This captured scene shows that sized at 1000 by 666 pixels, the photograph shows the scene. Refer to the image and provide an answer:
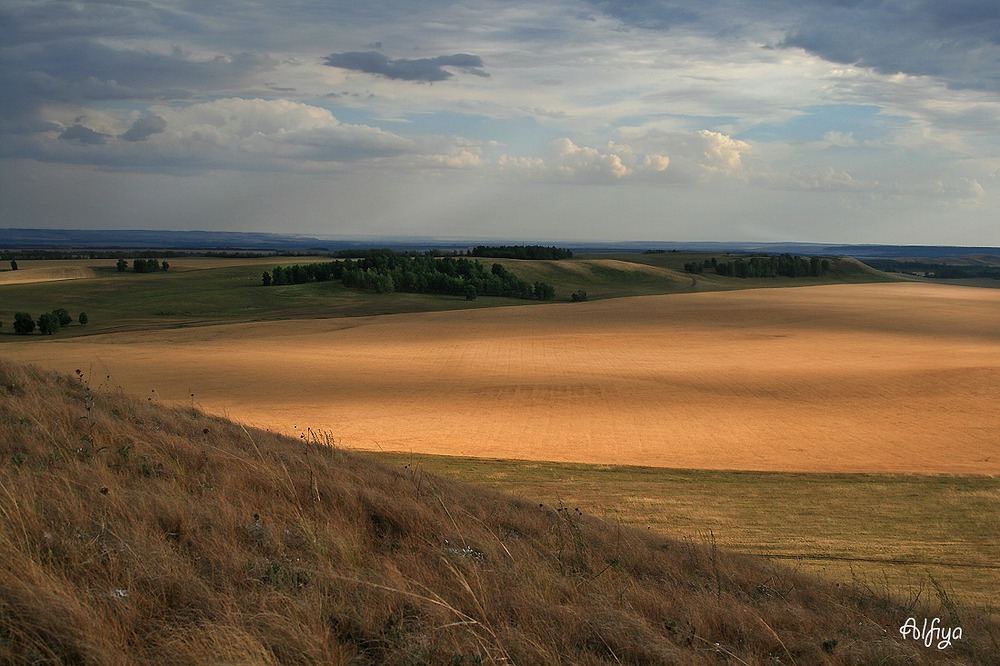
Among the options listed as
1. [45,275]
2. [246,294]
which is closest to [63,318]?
[246,294]

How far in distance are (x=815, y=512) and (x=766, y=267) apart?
352ft

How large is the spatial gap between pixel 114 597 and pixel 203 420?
6736 mm

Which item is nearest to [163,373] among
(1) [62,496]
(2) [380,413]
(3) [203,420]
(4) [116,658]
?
(2) [380,413]

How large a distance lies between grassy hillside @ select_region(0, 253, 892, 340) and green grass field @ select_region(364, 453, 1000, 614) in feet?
153

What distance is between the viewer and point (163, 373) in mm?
35250

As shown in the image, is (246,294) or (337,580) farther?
(246,294)

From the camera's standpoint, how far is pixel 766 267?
379 feet

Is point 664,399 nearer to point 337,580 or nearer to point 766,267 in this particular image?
point 337,580

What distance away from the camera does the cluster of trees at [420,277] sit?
83.5 metres

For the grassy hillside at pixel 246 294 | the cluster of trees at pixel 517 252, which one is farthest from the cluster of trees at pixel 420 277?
the cluster of trees at pixel 517 252

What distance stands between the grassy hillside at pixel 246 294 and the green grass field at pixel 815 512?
4678cm

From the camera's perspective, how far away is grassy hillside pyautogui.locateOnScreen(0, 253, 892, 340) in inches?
2598

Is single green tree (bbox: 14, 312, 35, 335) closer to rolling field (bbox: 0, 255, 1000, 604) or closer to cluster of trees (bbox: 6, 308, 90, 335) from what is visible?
cluster of trees (bbox: 6, 308, 90, 335)
